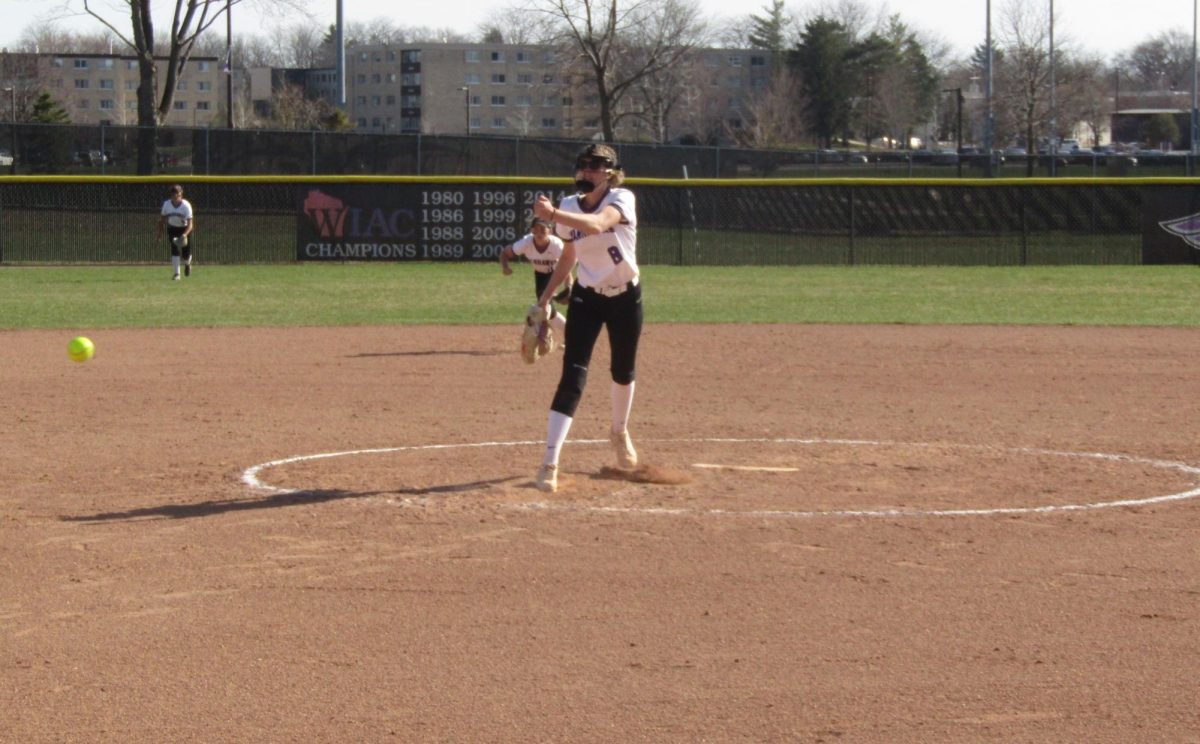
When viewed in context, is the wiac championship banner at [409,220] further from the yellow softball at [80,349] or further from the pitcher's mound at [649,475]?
the pitcher's mound at [649,475]

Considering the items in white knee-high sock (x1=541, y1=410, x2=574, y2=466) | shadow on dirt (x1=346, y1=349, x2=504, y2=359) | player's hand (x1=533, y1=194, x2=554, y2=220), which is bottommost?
shadow on dirt (x1=346, y1=349, x2=504, y2=359)

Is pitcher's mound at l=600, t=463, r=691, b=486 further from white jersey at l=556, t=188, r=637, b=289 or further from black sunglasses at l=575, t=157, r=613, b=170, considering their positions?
black sunglasses at l=575, t=157, r=613, b=170

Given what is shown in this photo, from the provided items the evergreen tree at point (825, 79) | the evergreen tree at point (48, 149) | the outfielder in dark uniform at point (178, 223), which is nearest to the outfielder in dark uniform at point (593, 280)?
the outfielder in dark uniform at point (178, 223)

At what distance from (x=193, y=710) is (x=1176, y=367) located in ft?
39.9

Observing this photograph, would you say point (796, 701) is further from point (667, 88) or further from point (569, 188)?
point (667, 88)

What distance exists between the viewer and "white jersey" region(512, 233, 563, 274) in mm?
14180

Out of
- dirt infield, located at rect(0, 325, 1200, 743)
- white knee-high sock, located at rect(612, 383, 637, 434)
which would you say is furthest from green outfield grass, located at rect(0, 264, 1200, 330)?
white knee-high sock, located at rect(612, 383, 637, 434)

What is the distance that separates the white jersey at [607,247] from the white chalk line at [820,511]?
4.19ft

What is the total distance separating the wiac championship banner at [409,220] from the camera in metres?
31.1

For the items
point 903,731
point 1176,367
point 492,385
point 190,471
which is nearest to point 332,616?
point 903,731

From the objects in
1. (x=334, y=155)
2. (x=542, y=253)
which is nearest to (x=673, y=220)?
(x=334, y=155)

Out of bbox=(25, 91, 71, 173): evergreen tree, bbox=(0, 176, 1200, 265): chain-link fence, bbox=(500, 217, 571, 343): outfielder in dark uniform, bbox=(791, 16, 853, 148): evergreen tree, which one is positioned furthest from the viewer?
bbox=(791, 16, 853, 148): evergreen tree

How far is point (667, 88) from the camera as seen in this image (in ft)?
264

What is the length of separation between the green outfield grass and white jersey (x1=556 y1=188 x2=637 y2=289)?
11.6 metres
